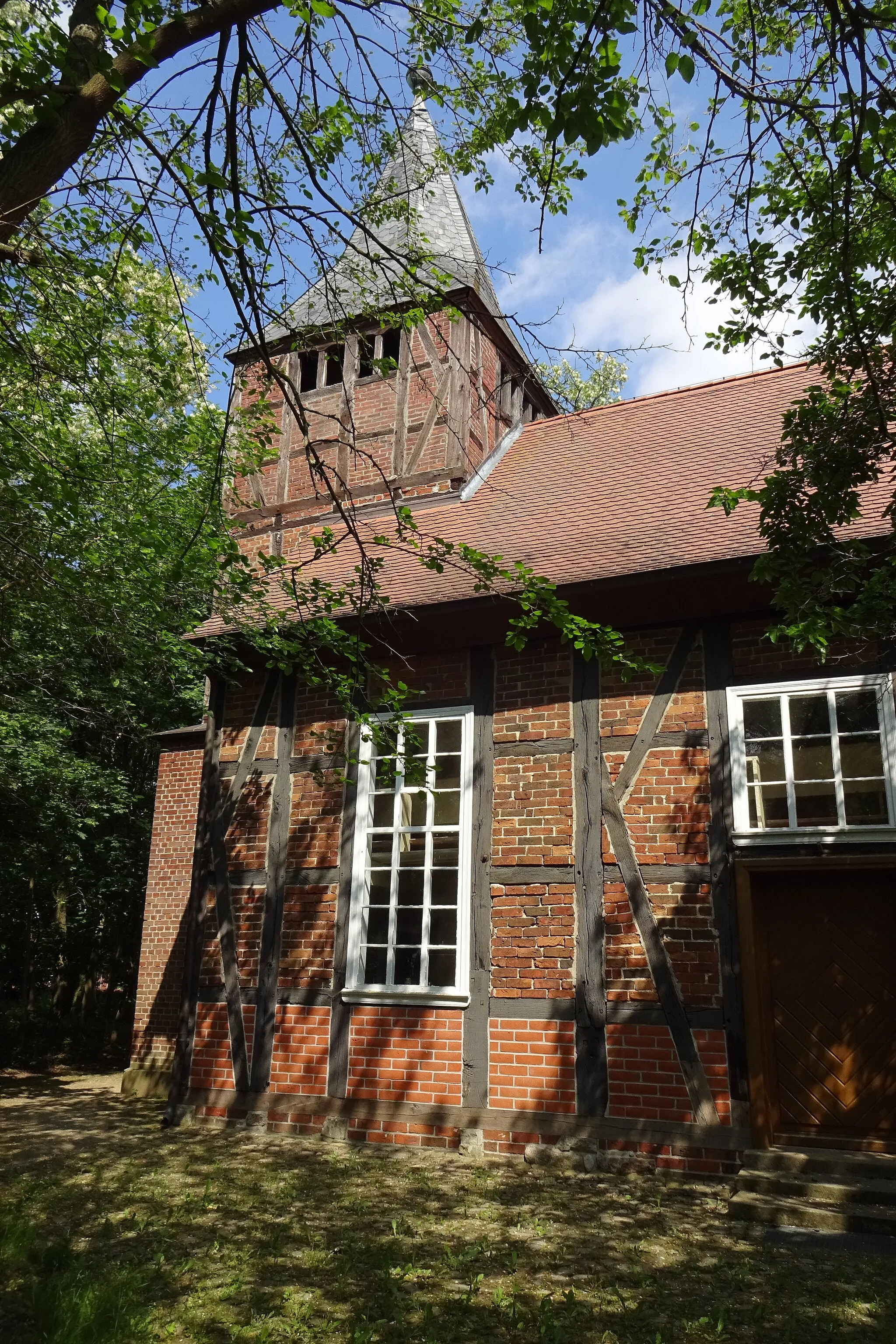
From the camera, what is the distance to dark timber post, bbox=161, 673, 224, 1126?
8.53m

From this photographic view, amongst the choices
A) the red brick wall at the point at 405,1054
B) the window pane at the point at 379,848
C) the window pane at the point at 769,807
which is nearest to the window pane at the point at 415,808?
the window pane at the point at 379,848

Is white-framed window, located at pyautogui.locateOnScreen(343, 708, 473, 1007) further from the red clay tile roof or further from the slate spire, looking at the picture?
the slate spire

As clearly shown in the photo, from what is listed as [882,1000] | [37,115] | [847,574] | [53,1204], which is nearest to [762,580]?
[847,574]

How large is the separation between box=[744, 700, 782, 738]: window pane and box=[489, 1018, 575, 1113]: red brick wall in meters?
2.50

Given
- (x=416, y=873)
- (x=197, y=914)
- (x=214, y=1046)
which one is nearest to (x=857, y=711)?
(x=416, y=873)

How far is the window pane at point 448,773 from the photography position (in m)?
8.35

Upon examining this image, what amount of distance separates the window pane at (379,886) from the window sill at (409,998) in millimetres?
711

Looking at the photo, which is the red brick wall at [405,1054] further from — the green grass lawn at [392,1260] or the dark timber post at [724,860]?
the dark timber post at [724,860]

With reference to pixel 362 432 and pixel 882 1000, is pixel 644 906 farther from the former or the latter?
pixel 362 432

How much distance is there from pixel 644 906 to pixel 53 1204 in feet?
13.6

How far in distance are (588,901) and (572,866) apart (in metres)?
0.29

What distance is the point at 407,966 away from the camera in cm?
795

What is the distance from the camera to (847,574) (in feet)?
16.2

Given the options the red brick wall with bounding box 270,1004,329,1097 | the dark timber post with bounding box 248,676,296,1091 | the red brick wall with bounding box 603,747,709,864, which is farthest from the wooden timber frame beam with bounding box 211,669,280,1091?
the red brick wall with bounding box 603,747,709,864
